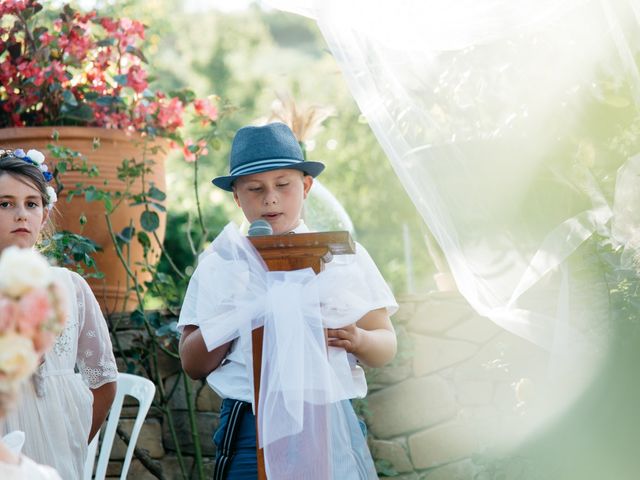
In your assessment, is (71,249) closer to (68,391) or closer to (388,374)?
(68,391)

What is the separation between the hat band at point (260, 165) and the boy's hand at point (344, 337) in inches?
17.0

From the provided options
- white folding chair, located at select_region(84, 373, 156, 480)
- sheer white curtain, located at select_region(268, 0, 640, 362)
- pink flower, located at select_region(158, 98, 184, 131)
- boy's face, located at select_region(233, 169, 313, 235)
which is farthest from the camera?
pink flower, located at select_region(158, 98, 184, 131)

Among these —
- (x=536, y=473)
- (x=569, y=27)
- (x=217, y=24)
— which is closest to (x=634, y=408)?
(x=536, y=473)

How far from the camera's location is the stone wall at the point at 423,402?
3.49m

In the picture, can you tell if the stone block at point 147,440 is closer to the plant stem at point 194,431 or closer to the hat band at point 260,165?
the plant stem at point 194,431

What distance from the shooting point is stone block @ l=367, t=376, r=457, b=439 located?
3.53m

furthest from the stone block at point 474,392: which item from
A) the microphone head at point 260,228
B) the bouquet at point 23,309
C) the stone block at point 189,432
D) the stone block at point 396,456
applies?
the bouquet at point 23,309

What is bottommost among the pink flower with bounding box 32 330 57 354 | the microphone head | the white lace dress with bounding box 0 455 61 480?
the white lace dress with bounding box 0 455 61 480

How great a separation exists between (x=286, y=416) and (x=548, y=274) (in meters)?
0.96

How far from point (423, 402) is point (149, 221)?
1244mm

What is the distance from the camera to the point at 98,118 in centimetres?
381

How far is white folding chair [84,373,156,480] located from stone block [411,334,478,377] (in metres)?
1.05

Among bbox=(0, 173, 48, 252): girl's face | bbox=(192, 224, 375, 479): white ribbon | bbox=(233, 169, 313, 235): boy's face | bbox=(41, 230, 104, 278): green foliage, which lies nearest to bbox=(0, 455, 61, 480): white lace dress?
bbox=(192, 224, 375, 479): white ribbon

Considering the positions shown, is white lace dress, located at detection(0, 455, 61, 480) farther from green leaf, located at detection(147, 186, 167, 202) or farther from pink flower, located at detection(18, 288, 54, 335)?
green leaf, located at detection(147, 186, 167, 202)
